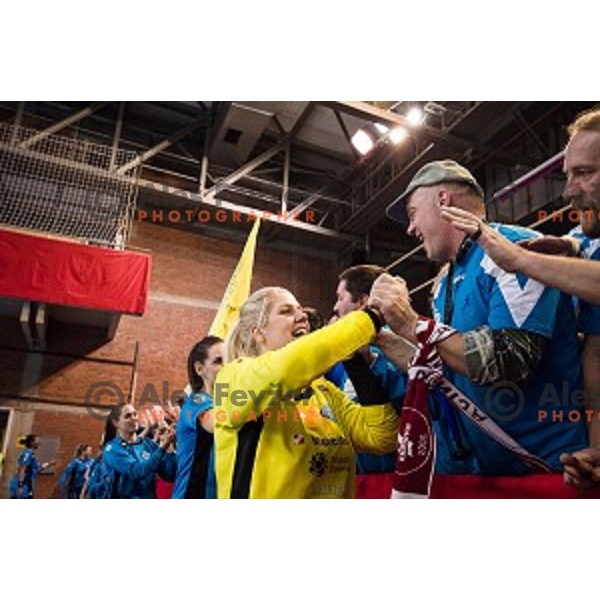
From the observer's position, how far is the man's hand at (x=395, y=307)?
1240mm

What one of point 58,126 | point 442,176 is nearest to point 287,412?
point 442,176

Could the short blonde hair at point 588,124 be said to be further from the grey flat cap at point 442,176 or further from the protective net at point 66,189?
the protective net at point 66,189

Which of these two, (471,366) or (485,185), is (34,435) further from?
(471,366)

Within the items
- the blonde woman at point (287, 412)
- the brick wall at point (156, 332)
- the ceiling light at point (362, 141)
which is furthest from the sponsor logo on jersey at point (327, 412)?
the ceiling light at point (362, 141)

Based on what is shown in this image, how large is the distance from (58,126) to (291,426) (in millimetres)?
3194

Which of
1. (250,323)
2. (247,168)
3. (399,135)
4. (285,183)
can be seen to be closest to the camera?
(250,323)

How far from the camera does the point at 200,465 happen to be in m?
1.68

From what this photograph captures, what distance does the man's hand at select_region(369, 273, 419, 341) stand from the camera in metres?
1.24

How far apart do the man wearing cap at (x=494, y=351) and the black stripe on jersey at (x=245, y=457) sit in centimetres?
40

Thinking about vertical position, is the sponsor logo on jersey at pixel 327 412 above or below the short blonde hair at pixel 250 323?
below

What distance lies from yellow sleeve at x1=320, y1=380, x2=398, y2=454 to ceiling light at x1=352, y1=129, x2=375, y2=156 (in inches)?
92.2

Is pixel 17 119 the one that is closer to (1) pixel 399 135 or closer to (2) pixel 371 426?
(1) pixel 399 135

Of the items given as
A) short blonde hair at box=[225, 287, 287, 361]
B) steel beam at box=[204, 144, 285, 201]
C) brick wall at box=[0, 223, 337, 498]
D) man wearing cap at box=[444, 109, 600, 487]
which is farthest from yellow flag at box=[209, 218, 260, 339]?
man wearing cap at box=[444, 109, 600, 487]

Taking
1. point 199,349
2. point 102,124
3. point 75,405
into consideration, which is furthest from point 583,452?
point 75,405
